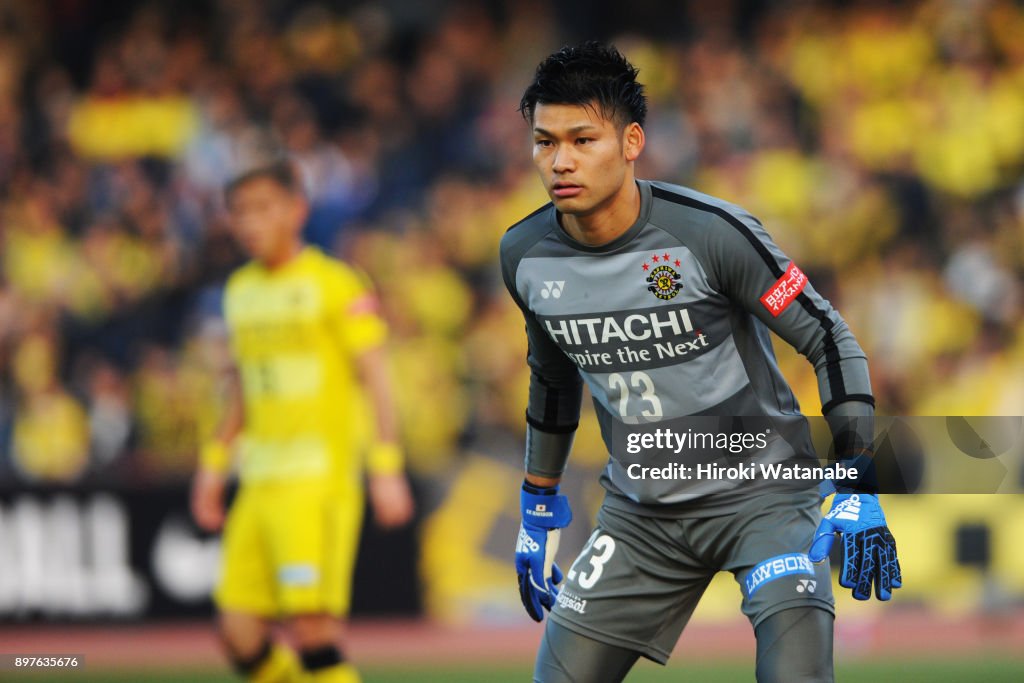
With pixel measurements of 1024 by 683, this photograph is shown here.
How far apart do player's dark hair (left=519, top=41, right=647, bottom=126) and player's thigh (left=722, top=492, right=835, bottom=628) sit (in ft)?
4.00

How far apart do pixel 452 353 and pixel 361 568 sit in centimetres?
278

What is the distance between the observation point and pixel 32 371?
13.5 m

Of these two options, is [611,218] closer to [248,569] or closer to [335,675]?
[335,675]

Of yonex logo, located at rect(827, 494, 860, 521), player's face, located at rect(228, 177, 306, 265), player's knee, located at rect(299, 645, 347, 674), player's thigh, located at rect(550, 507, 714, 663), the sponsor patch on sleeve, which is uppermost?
player's face, located at rect(228, 177, 306, 265)

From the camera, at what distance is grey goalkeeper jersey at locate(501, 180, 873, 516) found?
427cm

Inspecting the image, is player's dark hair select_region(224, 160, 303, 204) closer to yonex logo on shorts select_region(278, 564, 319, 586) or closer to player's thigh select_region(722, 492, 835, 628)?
yonex logo on shorts select_region(278, 564, 319, 586)

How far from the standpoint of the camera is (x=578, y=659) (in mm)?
4395

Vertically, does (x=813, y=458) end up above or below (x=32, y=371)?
below

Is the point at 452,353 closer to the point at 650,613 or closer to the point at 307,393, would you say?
the point at 307,393

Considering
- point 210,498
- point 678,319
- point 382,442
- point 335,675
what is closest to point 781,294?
point 678,319

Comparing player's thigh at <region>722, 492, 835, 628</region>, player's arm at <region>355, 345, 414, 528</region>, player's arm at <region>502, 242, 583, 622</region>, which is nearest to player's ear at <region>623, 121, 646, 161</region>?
player's arm at <region>502, 242, 583, 622</region>

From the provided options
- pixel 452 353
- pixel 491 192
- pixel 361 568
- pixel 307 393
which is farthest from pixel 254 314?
pixel 491 192

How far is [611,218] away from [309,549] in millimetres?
3214

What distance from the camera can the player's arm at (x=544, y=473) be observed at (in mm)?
4879
